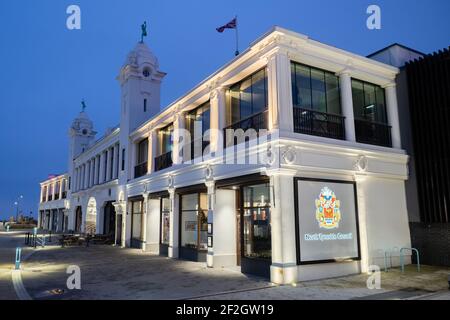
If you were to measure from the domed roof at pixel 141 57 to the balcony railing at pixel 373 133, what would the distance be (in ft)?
58.5

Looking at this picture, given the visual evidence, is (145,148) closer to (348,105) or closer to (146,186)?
(146,186)

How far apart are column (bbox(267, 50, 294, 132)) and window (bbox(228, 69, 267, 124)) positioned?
4.20 ft

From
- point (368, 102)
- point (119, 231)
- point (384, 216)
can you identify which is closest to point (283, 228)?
point (384, 216)

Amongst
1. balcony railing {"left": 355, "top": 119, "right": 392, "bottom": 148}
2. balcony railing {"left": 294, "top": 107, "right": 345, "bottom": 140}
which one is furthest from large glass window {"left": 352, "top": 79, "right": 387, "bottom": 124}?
balcony railing {"left": 294, "top": 107, "right": 345, "bottom": 140}

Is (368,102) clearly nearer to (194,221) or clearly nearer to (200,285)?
(194,221)

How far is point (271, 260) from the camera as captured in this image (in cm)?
1162

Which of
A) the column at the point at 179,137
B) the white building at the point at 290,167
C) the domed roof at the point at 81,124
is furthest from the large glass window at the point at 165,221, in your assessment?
the domed roof at the point at 81,124

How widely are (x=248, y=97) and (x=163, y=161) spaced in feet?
27.8

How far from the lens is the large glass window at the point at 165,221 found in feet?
65.9

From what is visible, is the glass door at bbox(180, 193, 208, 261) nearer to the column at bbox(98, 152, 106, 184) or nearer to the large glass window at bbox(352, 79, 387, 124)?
the large glass window at bbox(352, 79, 387, 124)

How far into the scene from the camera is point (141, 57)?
2688 centimetres

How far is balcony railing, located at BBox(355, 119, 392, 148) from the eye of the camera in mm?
14419

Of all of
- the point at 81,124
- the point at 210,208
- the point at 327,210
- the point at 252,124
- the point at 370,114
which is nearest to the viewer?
the point at 327,210

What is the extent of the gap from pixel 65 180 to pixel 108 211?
964 inches
